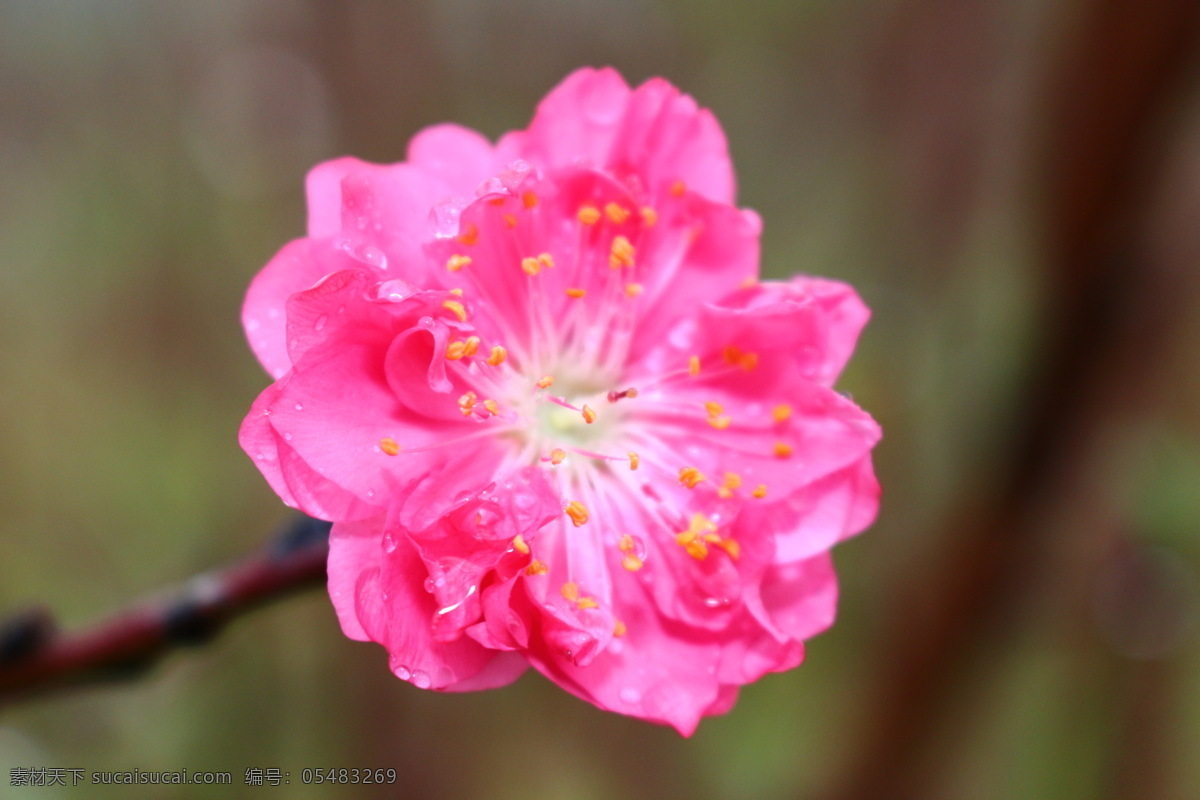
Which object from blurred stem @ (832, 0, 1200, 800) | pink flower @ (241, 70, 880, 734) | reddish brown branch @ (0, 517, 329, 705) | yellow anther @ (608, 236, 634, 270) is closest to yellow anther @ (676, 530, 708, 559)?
pink flower @ (241, 70, 880, 734)

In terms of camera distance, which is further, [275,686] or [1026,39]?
[1026,39]

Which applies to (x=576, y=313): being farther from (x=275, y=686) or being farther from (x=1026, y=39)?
(x=1026, y=39)

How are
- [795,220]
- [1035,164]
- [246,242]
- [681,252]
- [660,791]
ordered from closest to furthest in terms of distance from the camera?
1. [681,252]
2. [1035,164]
3. [660,791]
4. [246,242]
5. [795,220]

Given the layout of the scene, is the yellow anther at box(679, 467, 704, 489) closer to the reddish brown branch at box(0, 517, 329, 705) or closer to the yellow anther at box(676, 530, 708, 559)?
the yellow anther at box(676, 530, 708, 559)

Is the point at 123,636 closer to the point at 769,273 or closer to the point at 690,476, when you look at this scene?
the point at 690,476

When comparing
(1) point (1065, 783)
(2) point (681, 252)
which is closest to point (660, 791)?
(1) point (1065, 783)

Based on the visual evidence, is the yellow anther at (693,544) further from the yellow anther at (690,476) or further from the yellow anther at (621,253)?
the yellow anther at (621,253)

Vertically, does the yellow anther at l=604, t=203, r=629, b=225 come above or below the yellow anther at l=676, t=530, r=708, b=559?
above
